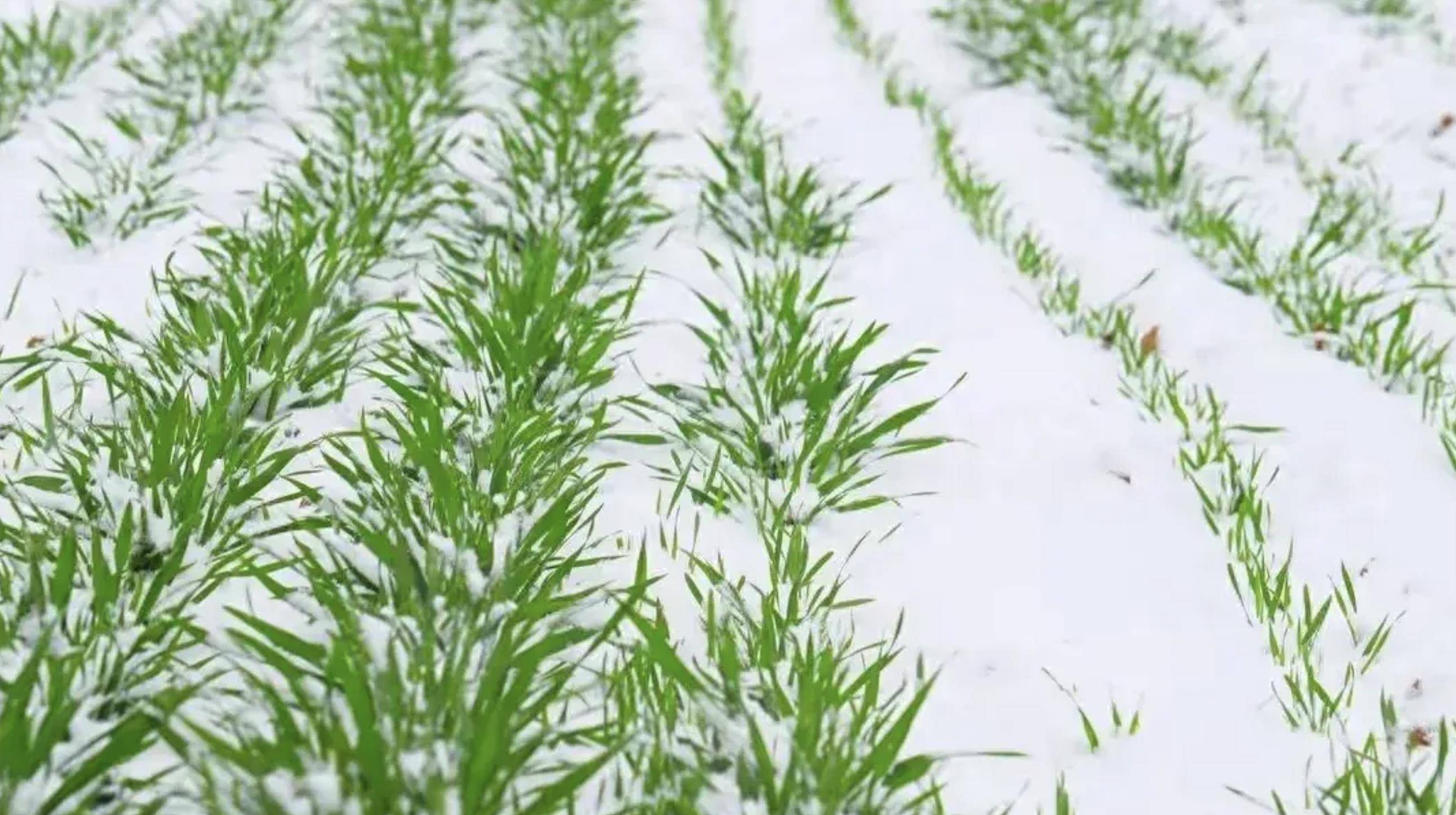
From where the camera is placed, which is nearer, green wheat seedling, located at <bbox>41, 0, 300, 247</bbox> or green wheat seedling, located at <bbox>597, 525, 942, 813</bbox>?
green wheat seedling, located at <bbox>597, 525, 942, 813</bbox>

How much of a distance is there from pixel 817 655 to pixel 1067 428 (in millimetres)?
1106

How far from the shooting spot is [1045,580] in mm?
2146

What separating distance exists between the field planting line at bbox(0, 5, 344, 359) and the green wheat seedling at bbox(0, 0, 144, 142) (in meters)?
0.09

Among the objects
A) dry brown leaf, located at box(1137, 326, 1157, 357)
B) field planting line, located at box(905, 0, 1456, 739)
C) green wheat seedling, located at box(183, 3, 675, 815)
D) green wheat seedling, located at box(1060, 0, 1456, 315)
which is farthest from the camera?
green wheat seedling, located at box(1060, 0, 1456, 315)

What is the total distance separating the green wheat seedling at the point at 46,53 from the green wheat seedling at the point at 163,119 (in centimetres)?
17

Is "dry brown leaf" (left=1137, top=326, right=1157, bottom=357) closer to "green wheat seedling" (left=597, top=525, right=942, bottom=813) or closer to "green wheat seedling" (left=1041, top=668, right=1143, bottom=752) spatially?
"green wheat seedling" (left=1041, top=668, right=1143, bottom=752)

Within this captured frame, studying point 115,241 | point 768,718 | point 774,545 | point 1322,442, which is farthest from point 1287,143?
point 115,241

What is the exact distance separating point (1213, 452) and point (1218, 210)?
1.59 metres

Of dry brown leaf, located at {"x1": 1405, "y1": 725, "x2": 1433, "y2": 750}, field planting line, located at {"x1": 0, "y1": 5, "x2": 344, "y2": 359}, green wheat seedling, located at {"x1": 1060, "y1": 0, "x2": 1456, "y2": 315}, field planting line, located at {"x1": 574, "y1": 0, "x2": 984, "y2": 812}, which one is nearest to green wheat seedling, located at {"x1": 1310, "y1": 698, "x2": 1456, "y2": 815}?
dry brown leaf, located at {"x1": 1405, "y1": 725, "x2": 1433, "y2": 750}

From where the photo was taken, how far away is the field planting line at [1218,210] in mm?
2932

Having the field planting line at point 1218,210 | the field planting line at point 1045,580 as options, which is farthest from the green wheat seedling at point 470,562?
the field planting line at point 1218,210

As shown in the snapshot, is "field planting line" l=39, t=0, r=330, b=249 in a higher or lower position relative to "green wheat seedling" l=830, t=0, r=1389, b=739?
higher

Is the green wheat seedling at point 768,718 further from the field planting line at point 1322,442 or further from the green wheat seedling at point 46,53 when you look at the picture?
the green wheat seedling at point 46,53

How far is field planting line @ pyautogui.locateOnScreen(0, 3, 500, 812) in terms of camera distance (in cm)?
146
